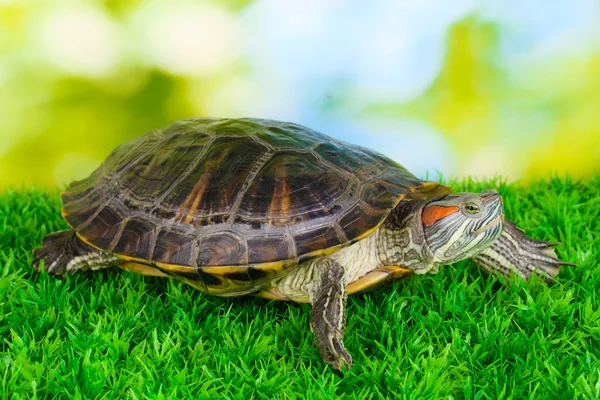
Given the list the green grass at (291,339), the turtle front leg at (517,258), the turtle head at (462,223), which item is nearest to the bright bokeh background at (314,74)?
the turtle front leg at (517,258)

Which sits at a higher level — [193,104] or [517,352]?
[193,104]

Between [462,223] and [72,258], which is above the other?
[462,223]

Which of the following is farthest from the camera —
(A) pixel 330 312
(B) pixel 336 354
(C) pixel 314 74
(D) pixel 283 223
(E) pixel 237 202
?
(C) pixel 314 74

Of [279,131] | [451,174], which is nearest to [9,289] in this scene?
[279,131]

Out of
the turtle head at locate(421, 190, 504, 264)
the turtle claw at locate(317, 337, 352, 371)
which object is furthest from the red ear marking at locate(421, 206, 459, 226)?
the turtle claw at locate(317, 337, 352, 371)

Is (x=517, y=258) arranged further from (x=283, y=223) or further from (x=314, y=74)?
(x=314, y=74)

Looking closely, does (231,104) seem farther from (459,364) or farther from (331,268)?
(459,364)

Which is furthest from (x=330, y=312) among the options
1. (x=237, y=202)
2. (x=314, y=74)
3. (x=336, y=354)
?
(x=314, y=74)

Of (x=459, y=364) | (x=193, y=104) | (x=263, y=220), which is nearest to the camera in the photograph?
(x=459, y=364)
